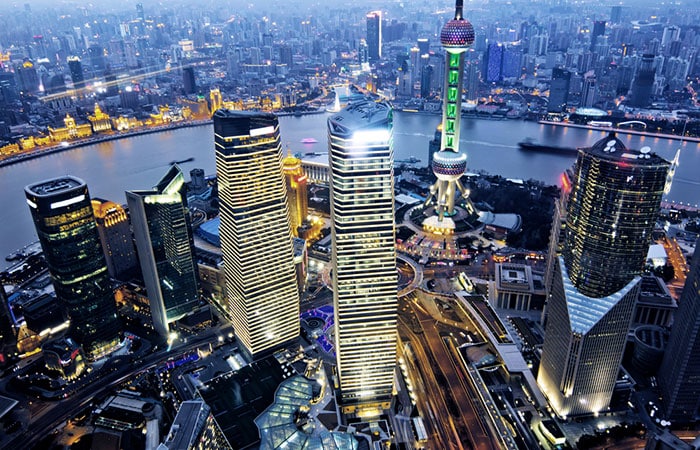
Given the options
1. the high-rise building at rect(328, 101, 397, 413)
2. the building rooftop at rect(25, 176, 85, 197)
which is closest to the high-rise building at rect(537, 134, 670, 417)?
the high-rise building at rect(328, 101, 397, 413)

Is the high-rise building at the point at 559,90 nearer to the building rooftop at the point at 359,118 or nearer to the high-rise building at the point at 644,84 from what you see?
the high-rise building at the point at 644,84

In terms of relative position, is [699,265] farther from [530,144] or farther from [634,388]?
[530,144]

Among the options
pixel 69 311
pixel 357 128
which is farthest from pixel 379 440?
pixel 69 311

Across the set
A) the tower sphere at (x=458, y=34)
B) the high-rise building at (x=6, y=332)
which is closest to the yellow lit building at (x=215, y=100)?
the tower sphere at (x=458, y=34)

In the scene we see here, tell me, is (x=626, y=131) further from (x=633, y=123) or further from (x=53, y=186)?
(x=53, y=186)

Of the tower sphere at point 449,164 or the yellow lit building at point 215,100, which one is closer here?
the tower sphere at point 449,164
